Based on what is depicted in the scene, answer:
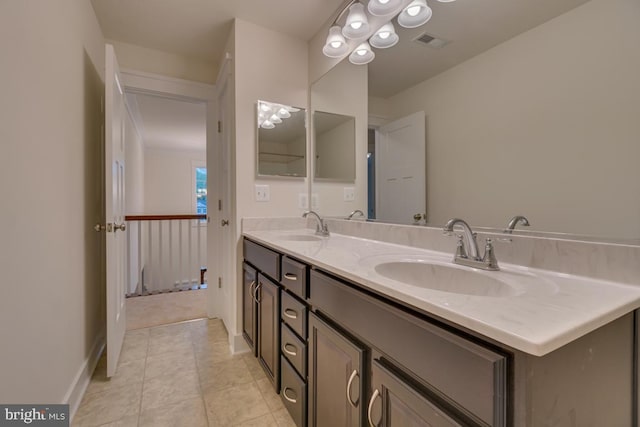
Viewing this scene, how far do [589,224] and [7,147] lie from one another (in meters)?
1.77

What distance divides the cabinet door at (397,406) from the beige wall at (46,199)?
1.11 metres

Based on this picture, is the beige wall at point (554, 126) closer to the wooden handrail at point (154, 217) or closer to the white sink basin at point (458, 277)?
the white sink basin at point (458, 277)

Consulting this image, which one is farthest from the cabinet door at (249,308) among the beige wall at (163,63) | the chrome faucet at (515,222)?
the beige wall at (163,63)

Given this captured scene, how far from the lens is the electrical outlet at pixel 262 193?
79.3 inches

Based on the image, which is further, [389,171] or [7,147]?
[389,171]

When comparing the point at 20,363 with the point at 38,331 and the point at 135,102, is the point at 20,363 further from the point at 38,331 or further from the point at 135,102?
the point at 135,102

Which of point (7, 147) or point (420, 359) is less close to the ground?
point (7, 147)

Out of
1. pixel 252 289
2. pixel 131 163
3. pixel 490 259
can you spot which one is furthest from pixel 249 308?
pixel 131 163

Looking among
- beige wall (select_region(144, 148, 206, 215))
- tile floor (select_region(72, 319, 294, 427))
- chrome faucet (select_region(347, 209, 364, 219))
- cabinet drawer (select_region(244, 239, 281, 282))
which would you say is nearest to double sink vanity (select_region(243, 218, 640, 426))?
cabinet drawer (select_region(244, 239, 281, 282))

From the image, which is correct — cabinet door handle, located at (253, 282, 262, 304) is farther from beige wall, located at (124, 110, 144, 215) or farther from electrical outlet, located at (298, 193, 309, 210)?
beige wall, located at (124, 110, 144, 215)

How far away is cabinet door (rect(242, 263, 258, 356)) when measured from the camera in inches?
66.6

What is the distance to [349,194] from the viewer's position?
1855mm

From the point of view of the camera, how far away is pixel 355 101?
176cm

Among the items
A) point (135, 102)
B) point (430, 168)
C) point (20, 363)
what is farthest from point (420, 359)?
point (135, 102)
